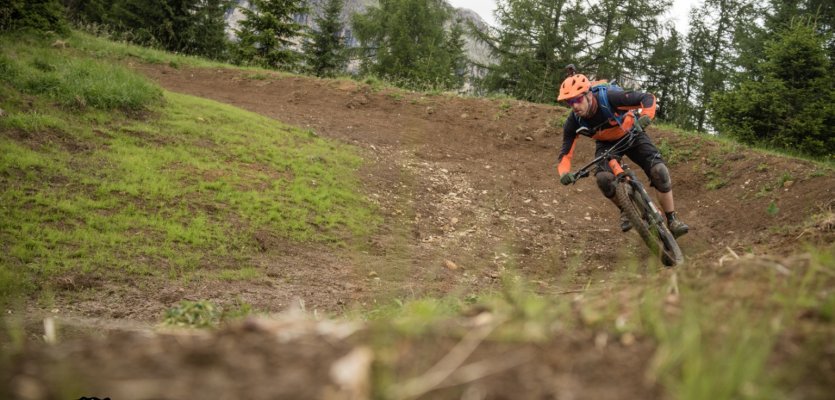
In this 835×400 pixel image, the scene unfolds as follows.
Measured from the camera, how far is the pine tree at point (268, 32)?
88.1 feet

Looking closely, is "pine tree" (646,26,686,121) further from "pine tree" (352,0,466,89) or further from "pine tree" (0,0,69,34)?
"pine tree" (0,0,69,34)

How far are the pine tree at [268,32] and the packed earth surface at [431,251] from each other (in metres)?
9.41

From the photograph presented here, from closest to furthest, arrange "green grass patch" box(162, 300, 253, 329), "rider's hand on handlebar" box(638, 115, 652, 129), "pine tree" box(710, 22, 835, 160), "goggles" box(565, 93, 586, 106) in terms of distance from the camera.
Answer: "green grass patch" box(162, 300, 253, 329) → "rider's hand on handlebar" box(638, 115, 652, 129) → "goggles" box(565, 93, 586, 106) → "pine tree" box(710, 22, 835, 160)

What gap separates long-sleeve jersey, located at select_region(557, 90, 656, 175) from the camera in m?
6.53

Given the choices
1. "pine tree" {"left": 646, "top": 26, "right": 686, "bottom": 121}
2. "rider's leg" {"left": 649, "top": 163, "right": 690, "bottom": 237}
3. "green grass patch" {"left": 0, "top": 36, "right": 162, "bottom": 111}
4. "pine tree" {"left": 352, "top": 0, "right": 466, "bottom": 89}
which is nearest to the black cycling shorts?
"rider's leg" {"left": 649, "top": 163, "right": 690, "bottom": 237}

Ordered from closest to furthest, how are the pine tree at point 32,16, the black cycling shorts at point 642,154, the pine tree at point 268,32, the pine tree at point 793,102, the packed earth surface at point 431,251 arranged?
1. the packed earth surface at point 431,251
2. the black cycling shorts at point 642,154
3. the pine tree at point 793,102
4. the pine tree at point 32,16
5. the pine tree at point 268,32

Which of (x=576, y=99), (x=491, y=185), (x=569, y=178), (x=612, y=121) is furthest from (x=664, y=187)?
(x=491, y=185)

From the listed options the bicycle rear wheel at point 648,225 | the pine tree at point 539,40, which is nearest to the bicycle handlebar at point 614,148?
the bicycle rear wheel at point 648,225

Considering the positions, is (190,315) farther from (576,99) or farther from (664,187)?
(664,187)

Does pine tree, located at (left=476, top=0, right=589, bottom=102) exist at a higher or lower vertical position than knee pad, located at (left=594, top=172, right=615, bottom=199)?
higher

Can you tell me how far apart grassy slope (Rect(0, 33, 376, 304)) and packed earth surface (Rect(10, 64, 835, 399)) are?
519mm

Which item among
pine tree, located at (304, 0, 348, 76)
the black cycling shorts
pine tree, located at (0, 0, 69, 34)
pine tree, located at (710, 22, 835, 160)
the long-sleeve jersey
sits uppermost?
pine tree, located at (304, 0, 348, 76)

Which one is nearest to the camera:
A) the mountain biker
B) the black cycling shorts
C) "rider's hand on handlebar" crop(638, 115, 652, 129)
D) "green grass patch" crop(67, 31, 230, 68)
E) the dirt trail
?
"rider's hand on handlebar" crop(638, 115, 652, 129)

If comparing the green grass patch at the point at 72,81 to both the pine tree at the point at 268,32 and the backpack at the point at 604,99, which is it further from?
the pine tree at the point at 268,32
